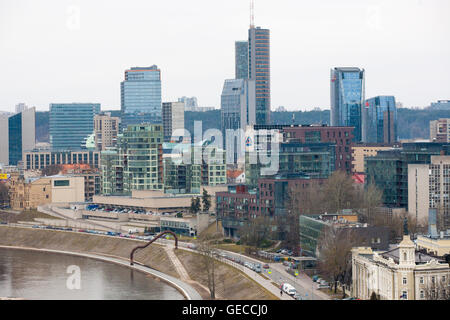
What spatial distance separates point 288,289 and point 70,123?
5670 inches

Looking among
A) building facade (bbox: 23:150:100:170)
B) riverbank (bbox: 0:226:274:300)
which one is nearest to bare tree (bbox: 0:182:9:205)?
riverbank (bbox: 0:226:274:300)

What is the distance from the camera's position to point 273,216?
61.2 m

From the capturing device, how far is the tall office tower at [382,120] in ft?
489

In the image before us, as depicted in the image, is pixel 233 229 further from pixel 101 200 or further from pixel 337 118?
pixel 337 118

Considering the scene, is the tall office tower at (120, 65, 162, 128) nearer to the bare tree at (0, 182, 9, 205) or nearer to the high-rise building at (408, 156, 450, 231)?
the bare tree at (0, 182, 9, 205)

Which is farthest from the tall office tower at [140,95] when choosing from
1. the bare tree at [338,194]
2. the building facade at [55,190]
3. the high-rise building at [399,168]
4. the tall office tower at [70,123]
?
the bare tree at [338,194]

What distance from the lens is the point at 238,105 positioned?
170 m

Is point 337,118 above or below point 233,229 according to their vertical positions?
above

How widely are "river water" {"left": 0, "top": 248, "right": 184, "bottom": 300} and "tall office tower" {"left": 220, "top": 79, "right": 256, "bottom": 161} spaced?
101 metres

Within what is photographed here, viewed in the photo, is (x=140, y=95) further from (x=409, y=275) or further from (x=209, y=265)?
(x=409, y=275)

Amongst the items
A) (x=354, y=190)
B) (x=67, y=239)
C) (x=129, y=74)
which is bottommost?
(x=67, y=239)

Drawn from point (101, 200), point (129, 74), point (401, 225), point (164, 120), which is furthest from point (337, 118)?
point (401, 225)

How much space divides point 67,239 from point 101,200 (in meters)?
11.4
